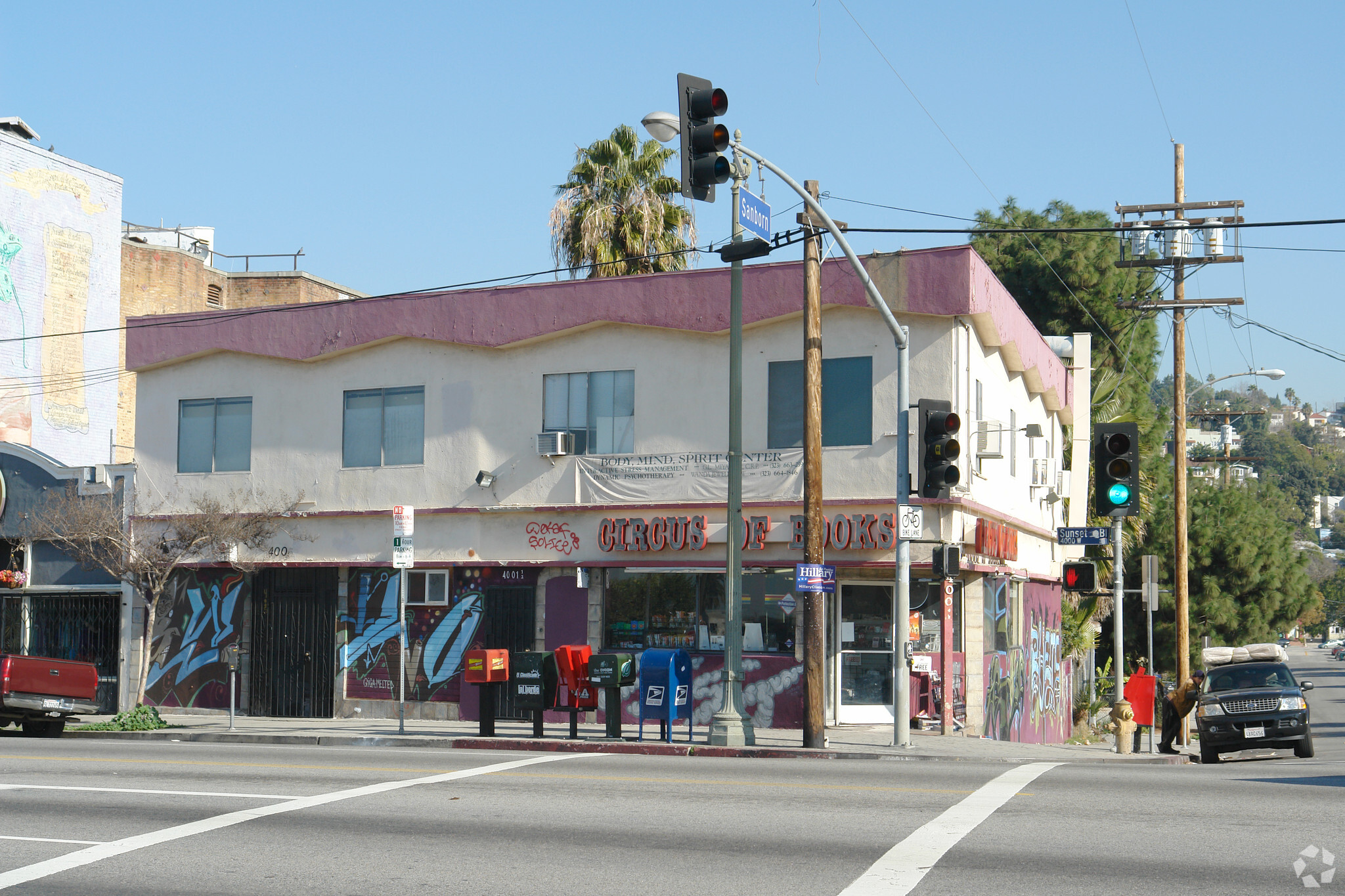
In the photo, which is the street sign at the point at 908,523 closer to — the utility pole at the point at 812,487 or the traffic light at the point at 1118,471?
the utility pole at the point at 812,487

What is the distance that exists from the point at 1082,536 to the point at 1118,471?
239 cm

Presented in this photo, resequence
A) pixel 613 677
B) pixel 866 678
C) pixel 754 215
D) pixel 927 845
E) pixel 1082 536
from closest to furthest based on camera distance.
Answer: pixel 927 845 < pixel 754 215 < pixel 613 677 < pixel 1082 536 < pixel 866 678

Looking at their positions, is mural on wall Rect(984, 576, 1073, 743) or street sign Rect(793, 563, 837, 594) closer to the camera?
street sign Rect(793, 563, 837, 594)

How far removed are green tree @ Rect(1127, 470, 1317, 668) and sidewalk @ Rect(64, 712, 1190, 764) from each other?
23.3m

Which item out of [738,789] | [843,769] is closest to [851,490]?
[843,769]

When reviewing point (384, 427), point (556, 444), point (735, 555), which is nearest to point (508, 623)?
point (556, 444)

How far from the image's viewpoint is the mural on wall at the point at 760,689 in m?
21.2

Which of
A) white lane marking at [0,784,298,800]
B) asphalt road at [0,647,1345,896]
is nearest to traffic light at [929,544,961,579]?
asphalt road at [0,647,1345,896]

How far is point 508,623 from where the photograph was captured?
23188 millimetres

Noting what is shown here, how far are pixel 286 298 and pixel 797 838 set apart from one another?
37.8 metres

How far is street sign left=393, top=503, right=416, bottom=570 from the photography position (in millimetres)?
19594

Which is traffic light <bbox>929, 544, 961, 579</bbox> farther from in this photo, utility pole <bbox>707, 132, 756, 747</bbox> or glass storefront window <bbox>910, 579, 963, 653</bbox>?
glass storefront window <bbox>910, 579, 963, 653</bbox>

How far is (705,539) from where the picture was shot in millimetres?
21766

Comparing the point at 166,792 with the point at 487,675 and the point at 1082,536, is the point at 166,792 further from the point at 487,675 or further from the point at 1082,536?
A: the point at 1082,536
